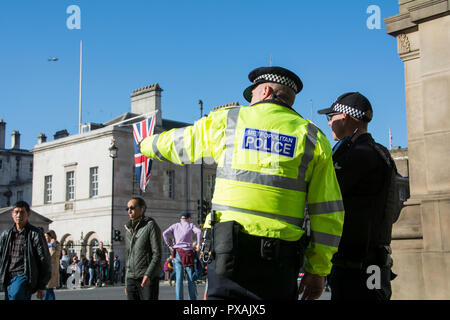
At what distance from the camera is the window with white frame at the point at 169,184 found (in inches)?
1812

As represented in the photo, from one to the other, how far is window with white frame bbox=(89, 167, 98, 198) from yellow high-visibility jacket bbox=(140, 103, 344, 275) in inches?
1613

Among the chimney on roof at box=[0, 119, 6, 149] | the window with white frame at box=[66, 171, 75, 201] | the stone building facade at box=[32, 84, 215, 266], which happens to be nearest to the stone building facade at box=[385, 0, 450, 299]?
the stone building facade at box=[32, 84, 215, 266]

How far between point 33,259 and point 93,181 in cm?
3659

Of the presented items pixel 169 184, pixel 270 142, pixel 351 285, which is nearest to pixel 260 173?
pixel 270 142

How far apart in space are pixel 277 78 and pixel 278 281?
4.33 ft

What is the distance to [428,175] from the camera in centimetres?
846

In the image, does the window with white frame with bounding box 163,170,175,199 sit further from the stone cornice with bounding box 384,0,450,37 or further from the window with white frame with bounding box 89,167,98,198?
the stone cornice with bounding box 384,0,450,37

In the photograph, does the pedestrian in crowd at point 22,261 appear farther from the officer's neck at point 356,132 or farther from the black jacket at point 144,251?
the officer's neck at point 356,132

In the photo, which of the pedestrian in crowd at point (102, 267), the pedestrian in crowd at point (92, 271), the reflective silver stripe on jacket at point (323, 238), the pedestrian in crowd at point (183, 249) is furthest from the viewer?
the pedestrian in crowd at point (102, 267)

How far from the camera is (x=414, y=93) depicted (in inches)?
368

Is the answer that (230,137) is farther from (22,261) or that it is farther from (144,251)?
(22,261)

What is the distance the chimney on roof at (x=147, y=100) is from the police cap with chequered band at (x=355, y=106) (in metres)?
41.7

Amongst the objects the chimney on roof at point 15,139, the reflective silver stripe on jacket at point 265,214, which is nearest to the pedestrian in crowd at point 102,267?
the reflective silver stripe on jacket at point 265,214

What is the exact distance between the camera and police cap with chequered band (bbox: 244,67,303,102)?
406cm
